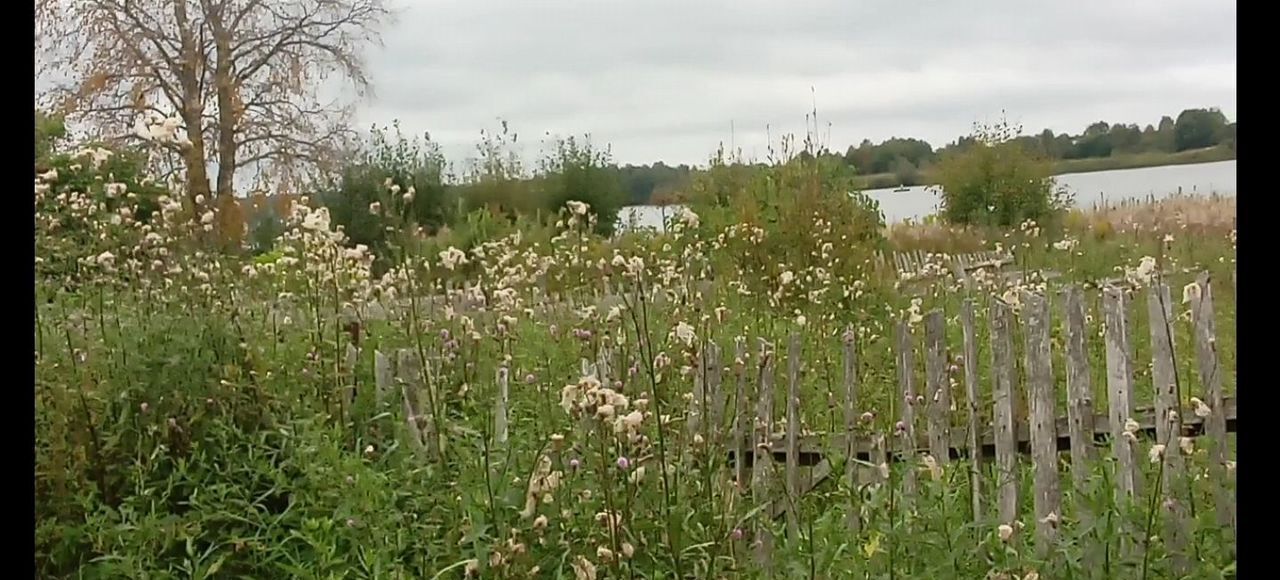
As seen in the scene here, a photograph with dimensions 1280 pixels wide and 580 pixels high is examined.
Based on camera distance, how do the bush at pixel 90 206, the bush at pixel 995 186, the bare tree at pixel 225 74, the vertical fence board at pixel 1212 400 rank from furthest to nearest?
the bush at pixel 995 186, the bare tree at pixel 225 74, the bush at pixel 90 206, the vertical fence board at pixel 1212 400

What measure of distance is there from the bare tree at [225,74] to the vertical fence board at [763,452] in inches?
42.6

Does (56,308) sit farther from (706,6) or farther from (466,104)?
(706,6)

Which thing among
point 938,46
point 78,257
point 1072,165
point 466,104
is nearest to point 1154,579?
point 1072,165

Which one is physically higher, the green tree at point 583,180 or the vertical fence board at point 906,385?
the green tree at point 583,180

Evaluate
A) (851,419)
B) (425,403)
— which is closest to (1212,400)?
(851,419)

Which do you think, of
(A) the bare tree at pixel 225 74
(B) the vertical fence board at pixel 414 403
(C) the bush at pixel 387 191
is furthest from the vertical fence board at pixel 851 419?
(A) the bare tree at pixel 225 74

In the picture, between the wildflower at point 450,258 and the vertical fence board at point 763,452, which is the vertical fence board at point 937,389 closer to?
the vertical fence board at point 763,452

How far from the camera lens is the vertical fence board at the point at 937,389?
5.90 feet

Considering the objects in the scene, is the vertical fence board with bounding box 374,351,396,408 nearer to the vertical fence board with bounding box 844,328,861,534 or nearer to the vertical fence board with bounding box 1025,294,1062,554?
the vertical fence board with bounding box 844,328,861,534

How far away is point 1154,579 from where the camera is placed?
47.0 inches

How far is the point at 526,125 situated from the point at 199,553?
1.27 metres

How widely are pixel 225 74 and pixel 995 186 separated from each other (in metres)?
3.55

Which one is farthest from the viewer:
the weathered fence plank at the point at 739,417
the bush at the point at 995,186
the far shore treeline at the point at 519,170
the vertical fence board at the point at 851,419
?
the bush at the point at 995,186

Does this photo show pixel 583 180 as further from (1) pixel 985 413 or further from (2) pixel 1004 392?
(2) pixel 1004 392
